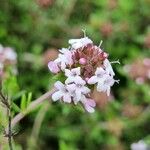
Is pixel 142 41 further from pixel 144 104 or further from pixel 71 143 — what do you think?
pixel 71 143

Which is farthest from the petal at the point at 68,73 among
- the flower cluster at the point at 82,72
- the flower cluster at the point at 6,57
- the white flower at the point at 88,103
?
the flower cluster at the point at 6,57

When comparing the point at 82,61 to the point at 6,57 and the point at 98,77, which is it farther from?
the point at 6,57

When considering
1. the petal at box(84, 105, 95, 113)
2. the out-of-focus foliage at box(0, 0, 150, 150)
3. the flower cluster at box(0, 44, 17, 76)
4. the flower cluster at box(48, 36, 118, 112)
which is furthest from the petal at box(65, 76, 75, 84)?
the out-of-focus foliage at box(0, 0, 150, 150)

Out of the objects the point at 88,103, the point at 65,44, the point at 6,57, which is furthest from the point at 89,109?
the point at 65,44

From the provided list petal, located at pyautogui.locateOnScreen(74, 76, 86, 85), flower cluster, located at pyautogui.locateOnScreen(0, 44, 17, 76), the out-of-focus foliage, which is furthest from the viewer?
the out-of-focus foliage

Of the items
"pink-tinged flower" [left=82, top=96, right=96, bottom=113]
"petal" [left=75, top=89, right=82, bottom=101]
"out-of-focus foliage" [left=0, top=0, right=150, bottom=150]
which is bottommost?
"out-of-focus foliage" [left=0, top=0, right=150, bottom=150]

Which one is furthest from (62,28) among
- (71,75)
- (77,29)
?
(71,75)

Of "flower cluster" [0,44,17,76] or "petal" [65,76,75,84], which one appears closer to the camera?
"petal" [65,76,75,84]

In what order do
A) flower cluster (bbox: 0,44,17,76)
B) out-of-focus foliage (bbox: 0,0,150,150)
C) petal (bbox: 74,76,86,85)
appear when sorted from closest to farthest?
petal (bbox: 74,76,86,85) → flower cluster (bbox: 0,44,17,76) → out-of-focus foliage (bbox: 0,0,150,150)

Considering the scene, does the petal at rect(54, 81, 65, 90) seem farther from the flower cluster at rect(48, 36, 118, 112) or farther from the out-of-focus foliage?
the out-of-focus foliage
